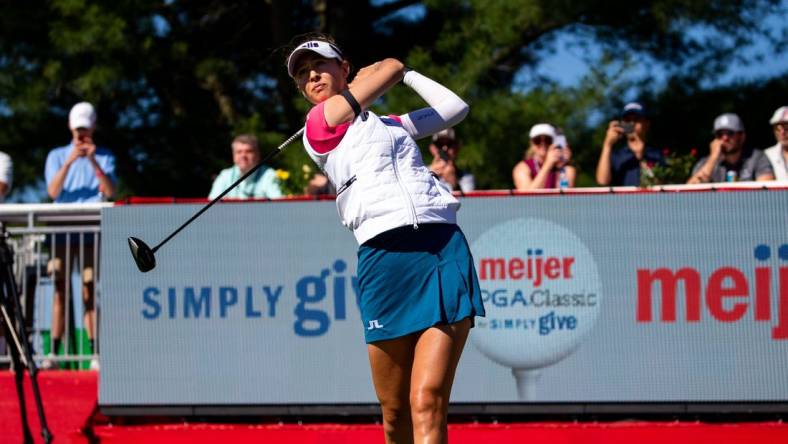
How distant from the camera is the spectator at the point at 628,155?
10086 mm

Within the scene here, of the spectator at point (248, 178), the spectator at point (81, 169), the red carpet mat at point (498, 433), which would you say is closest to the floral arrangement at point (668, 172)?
the red carpet mat at point (498, 433)

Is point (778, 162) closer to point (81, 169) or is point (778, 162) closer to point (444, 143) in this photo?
point (444, 143)

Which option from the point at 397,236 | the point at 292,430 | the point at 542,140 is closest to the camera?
the point at 397,236

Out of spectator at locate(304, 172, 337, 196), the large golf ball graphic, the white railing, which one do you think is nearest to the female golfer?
the large golf ball graphic

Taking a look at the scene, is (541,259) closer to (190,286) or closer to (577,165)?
(190,286)

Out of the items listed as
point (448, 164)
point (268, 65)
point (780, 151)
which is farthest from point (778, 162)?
point (268, 65)

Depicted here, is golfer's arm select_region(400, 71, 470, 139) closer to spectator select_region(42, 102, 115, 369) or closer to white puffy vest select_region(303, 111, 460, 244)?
white puffy vest select_region(303, 111, 460, 244)

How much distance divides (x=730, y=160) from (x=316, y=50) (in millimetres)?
4990

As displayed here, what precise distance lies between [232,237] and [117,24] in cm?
655

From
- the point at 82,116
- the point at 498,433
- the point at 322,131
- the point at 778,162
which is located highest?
the point at 82,116

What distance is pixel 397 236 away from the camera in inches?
222

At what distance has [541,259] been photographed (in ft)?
27.8

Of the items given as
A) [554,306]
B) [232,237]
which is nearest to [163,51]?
[232,237]

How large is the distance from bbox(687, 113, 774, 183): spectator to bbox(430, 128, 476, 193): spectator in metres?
1.64
